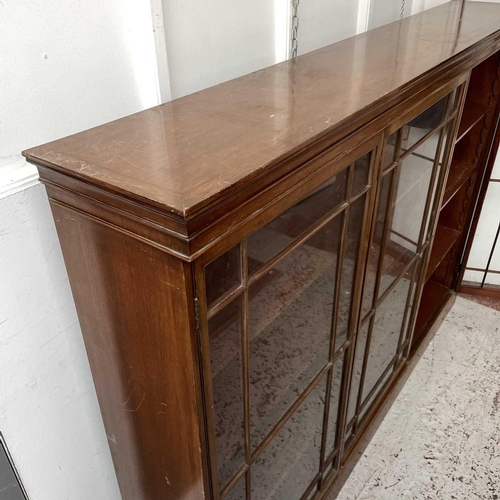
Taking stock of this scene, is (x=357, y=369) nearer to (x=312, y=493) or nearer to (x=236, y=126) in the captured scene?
(x=312, y=493)

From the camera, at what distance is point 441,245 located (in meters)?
1.87

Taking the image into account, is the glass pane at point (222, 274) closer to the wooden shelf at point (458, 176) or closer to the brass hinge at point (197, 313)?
the brass hinge at point (197, 313)

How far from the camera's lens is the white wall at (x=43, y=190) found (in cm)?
67

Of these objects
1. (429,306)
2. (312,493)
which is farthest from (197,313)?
(429,306)

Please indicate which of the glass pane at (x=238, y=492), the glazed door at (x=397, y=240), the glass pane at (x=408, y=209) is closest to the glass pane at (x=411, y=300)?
the glazed door at (x=397, y=240)

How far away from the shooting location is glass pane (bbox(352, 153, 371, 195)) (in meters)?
0.87

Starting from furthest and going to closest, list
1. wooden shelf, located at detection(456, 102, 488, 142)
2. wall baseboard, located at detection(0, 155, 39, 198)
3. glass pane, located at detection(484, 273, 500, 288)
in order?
glass pane, located at detection(484, 273, 500, 288)
wooden shelf, located at detection(456, 102, 488, 142)
wall baseboard, located at detection(0, 155, 39, 198)

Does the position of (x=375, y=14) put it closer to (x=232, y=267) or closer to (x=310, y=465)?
(x=232, y=267)

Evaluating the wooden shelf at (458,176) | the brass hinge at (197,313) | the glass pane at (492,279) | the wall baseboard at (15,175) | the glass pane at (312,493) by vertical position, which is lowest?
the glass pane at (492,279)

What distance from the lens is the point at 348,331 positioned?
1.12m

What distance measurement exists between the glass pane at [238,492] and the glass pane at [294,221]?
0.42 metres

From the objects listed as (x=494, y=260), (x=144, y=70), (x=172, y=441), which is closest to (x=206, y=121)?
(x=144, y=70)

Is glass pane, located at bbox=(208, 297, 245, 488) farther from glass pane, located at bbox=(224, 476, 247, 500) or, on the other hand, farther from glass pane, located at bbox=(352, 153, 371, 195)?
glass pane, located at bbox=(352, 153, 371, 195)

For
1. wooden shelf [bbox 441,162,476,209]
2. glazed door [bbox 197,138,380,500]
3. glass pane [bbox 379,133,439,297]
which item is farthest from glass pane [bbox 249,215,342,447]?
wooden shelf [bbox 441,162,476,209]
